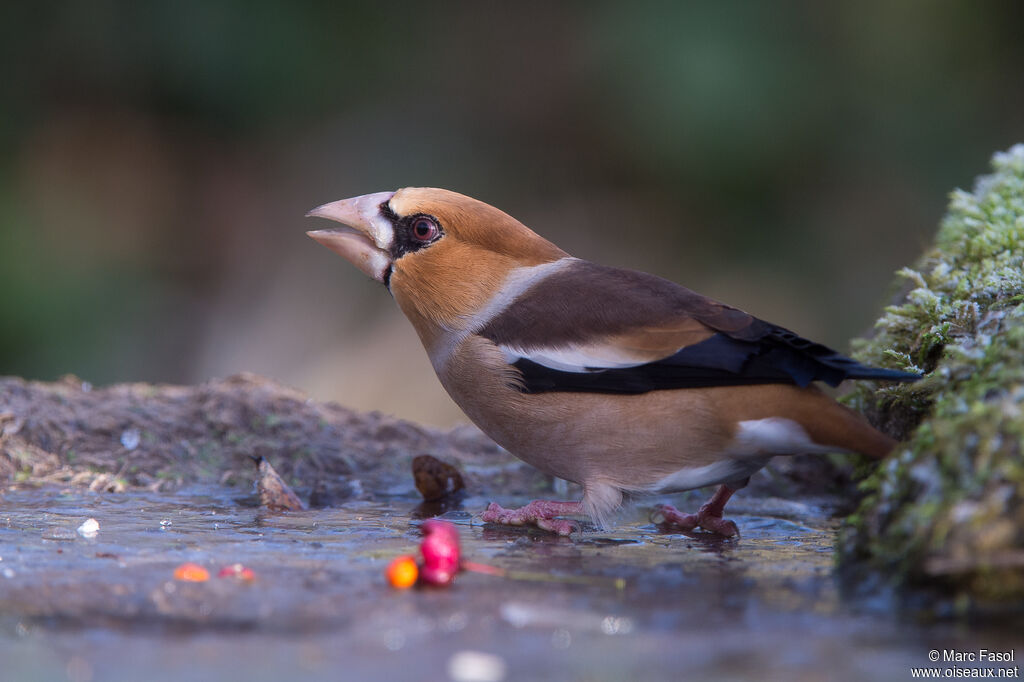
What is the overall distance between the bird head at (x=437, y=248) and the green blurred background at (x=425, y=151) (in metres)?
6.82

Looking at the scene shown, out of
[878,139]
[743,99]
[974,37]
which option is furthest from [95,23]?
[974,37]

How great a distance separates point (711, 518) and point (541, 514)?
0.63 m

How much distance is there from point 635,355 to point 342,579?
4.92 feet

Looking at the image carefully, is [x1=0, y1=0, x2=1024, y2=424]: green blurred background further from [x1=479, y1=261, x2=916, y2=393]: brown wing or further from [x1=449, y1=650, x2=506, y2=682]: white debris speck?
[x1=449, y1=650, x2=506, y2=682]: white debris speck

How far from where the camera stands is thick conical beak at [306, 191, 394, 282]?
4.53 m

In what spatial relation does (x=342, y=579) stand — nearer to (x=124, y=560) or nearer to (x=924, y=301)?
(x=124, y=560)

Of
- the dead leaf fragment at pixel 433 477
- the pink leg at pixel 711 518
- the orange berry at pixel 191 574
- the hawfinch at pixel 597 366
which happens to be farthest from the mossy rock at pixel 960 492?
the dead leaf fragment at pixel 433 477

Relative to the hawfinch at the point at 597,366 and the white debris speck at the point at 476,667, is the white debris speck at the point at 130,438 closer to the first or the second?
the hawfinch at the point at 597,366

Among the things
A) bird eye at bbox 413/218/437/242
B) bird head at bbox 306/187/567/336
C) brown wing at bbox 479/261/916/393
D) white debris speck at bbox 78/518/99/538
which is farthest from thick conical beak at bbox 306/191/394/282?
white debris speck at bbox 78/518/99/538

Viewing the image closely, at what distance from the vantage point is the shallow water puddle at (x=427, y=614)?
2.07 metres

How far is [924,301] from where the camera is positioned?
4.36 metres

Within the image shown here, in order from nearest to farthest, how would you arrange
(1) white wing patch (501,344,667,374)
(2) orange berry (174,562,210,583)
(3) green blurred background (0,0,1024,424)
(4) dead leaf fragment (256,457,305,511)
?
(2) orange berry (174,562,210,583) < (1) white wing patch (501,344,667,374) < (4) dead leaf fragment (256,457,305,511) < (3) green blurred background (0,0,1024,424)

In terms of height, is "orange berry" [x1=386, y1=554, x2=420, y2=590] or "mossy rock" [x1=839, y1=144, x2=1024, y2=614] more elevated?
"mossy rock" [x1=839, y1=144, x2=1024, y2=614]

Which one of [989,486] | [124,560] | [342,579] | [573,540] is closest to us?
[989,486]
